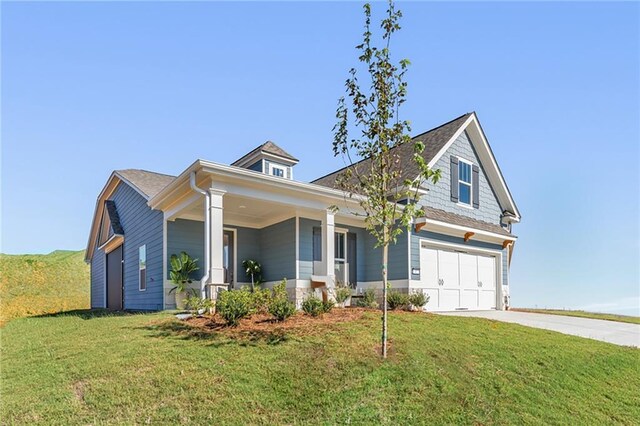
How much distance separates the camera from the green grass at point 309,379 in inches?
202

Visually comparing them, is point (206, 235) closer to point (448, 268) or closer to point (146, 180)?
point (146, 180)

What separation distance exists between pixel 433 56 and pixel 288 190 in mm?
4948

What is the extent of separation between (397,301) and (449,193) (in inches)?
218

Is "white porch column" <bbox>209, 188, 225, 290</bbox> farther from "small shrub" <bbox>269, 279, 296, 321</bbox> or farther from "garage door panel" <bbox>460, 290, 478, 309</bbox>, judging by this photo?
"garage door panel" <bbox>460, 290, 478, 309</bbox>

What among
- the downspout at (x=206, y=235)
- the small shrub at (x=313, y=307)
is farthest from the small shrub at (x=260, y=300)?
the downspout at (x=206, y=235)

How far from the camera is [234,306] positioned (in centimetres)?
847

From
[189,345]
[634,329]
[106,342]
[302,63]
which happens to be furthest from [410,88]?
[634,329]

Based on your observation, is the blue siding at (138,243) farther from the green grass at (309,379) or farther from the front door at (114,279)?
the green grass at (309,379)

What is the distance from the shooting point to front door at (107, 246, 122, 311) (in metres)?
18.0

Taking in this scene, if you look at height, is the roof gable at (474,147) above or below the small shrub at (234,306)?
above

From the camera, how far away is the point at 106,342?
7.71m

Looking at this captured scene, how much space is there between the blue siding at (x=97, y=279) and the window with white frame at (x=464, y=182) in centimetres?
1682

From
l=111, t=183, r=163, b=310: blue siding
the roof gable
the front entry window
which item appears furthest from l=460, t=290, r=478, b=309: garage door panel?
l=111, t=183, r=163, b=310: blue siding

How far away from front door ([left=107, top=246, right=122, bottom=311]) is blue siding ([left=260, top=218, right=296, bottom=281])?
6920 mm
